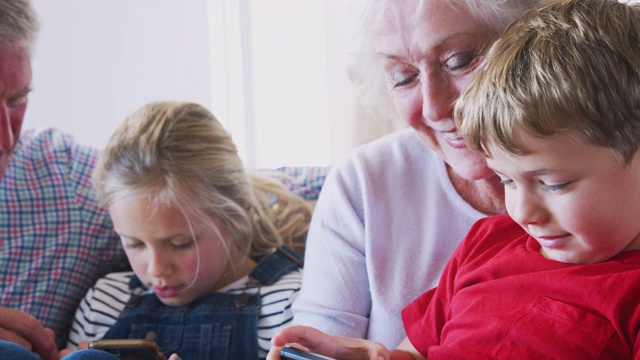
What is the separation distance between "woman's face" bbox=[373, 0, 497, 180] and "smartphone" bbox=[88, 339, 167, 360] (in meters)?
0.55

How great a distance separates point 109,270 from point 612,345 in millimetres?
1270

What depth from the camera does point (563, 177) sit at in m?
1.05

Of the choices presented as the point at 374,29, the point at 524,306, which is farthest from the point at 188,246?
the point at 524,306

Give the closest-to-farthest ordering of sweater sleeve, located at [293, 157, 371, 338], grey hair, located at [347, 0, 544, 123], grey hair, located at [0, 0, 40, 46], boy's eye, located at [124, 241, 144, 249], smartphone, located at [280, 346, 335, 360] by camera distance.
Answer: smartphone, located at [280, 346, 335, 360] → grey hair, located at [347, 0, 544, 123] → sweater sleeve, located at [293, 157, 371, 338] → grey hair, located at [0, 0, 40, 46] → boy's eye, located at [124, 241, 144, 249]

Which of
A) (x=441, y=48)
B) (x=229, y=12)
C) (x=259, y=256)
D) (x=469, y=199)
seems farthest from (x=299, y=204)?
(x=229, y=12)

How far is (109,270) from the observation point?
2020mm

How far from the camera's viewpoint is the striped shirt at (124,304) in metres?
1.77

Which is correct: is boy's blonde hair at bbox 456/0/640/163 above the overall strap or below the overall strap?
above

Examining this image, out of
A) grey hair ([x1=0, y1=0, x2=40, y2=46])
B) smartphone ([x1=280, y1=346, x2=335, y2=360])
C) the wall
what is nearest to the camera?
smartphone ([x1=280, y1=346, x2=335, y2=360])

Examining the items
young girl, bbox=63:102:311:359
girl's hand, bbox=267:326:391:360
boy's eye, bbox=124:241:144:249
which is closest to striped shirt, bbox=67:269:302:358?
young girl, bbox=63:102:311:359

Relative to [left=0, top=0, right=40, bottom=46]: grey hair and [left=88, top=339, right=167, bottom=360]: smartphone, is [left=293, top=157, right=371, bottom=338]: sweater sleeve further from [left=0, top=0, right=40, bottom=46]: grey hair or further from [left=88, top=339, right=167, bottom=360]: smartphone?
[left=0, top=0, right=40, bottom=46]: grey hair

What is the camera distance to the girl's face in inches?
71.3

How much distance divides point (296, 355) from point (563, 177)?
0.42 metres

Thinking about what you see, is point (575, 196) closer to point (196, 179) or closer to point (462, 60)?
point (462, 60)
